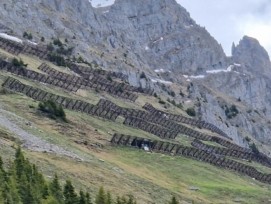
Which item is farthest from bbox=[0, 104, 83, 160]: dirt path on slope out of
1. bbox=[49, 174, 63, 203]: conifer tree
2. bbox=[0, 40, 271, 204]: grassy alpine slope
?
bbox=[49, 174, 63, 203]: conifer tree

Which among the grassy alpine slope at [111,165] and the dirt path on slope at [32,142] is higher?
the grassy alpine slope at [111,165]

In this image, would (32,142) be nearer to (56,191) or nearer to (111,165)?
(111,165)

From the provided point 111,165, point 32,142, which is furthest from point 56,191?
point 111,165

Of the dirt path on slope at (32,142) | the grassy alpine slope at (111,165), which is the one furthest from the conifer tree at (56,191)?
the dirt path on slope at (32,142)

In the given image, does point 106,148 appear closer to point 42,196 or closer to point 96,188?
point 96,188

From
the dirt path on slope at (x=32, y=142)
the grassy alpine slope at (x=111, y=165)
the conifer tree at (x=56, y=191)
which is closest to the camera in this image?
the conifer tree at (x=56, y=191)

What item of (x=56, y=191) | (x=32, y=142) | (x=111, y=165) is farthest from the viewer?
(x=111, y=165)

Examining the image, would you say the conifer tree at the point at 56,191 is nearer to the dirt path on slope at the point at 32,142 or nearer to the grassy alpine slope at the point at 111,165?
the grassy alpine slope at the point at 111,165

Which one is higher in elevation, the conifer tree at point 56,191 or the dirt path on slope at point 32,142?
the conifer tree at point 56,191

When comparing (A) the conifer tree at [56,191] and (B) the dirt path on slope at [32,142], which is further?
(B) the dirt path on slope at [32,142]

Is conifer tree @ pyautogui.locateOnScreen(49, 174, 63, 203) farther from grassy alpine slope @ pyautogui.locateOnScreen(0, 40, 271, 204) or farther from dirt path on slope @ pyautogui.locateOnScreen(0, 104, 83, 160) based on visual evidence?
dirt path on slope @ pyautogui.locateOnScreen(0, 104, 83, 160)

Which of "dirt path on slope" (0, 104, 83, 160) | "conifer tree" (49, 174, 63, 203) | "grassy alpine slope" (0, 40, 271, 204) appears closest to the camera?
"conifer tree" (49, 174, 63, 203)

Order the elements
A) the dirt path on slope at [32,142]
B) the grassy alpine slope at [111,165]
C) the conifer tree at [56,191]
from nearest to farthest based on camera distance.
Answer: the conifer tree at [56,191], the grassy alpine slope at [111,165], the dirt path on slope at [32,142]

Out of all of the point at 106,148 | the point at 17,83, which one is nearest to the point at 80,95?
the point at 17,83
